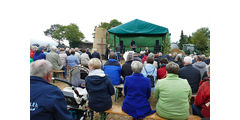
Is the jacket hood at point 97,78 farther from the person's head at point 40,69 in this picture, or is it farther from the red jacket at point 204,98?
the red jacket at point 204,98

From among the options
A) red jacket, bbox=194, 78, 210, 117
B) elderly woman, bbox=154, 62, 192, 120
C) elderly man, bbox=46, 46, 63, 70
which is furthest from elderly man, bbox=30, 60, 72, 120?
elderly man, bbox=46, 46, 63, 70

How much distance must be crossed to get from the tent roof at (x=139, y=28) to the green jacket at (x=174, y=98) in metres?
10.2

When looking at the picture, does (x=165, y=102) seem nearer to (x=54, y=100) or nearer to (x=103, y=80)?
(x=103, y=80)

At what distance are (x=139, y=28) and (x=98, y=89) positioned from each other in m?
10.8

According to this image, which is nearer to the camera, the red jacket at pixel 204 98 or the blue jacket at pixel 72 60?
the red jacket at pixel 204 98

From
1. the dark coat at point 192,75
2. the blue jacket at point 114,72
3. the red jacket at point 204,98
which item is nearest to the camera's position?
the red jacket at point 204,98

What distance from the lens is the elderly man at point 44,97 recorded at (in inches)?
47.3

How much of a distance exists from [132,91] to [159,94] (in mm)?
440

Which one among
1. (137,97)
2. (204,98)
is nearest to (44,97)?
(137,97)

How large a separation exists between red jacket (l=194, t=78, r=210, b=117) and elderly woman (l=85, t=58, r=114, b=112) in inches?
55.5

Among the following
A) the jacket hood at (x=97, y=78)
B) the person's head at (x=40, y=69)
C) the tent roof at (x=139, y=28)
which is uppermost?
the tent roof at (x=139, y=28)

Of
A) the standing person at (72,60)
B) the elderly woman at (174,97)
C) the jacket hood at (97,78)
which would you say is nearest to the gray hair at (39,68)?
the jacket hood at (97,78)

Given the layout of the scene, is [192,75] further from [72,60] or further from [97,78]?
[72,60]

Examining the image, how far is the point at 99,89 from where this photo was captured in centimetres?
234
